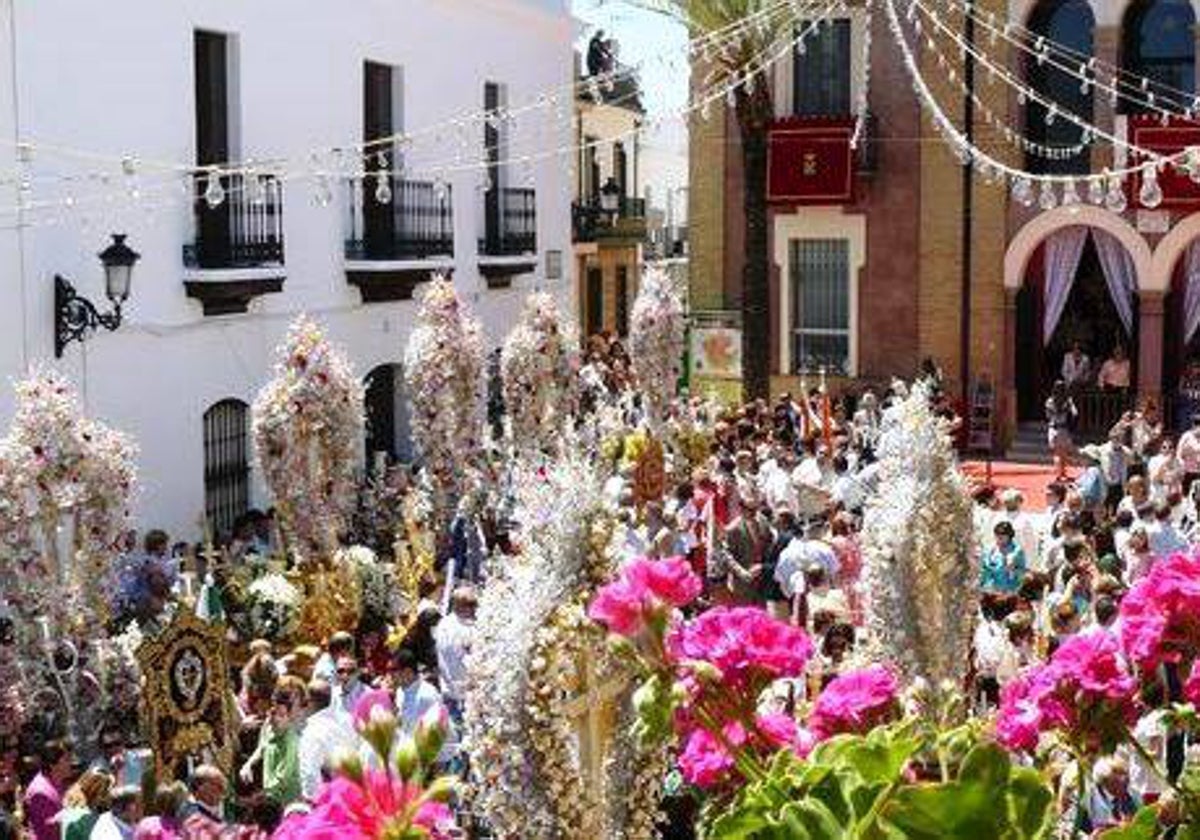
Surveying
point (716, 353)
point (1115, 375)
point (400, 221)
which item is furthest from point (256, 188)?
point (1115, 375)

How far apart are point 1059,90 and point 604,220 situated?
9131 mm

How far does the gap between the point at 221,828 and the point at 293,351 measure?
690 centimetres

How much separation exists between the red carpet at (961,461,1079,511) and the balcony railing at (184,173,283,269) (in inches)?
303

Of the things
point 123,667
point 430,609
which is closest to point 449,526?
point 430,609

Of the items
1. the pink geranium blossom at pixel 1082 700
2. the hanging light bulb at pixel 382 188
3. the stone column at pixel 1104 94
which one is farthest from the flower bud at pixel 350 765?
the stone column at pixel 1104 94

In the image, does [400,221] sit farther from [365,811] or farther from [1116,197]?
[365,811]

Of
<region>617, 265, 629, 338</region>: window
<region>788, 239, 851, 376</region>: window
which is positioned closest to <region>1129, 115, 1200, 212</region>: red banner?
<region>788, 239, 851, 376</region>: window

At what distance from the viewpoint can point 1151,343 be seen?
22766 mm

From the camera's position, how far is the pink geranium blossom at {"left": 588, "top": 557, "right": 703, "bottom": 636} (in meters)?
3.54

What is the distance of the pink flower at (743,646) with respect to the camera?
11.3ft

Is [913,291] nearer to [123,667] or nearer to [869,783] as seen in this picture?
[123,667]

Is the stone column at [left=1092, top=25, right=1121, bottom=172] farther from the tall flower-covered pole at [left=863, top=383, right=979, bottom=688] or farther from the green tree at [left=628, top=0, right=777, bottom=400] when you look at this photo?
the tall flower-covered pole at [left=863, top=383, right=979, bottom=688]

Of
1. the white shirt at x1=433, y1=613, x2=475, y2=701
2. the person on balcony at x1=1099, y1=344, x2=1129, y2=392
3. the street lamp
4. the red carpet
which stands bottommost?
the red carpet

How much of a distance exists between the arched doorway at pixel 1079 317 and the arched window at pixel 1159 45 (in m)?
Answer: 1.79
